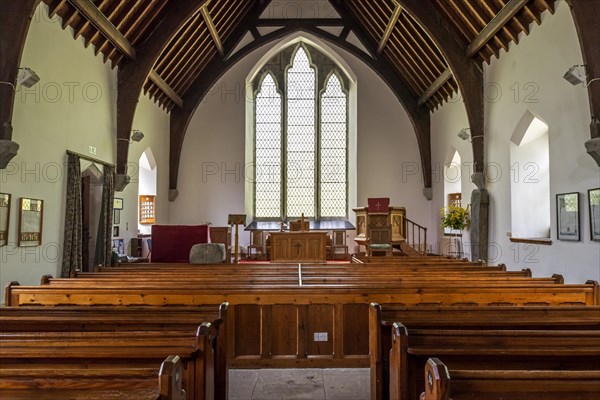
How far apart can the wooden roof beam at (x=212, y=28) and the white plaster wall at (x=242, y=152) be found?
3.37 feet

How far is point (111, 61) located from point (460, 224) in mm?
6909

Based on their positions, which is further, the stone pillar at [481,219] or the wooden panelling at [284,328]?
the stone pillar at [481,219]

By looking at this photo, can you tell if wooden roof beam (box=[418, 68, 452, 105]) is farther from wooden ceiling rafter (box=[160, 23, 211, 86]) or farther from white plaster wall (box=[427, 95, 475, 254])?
wooden ceiling rafter (box=[160, 23, 211, 86])

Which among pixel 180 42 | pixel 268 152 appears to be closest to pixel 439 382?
pixel 180 42

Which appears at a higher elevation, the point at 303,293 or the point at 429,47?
the point at 429,47

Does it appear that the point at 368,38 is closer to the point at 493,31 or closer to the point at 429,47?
the point at 429,47

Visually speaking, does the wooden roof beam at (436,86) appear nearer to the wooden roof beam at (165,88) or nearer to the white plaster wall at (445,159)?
the white plaster wall at (445,159)

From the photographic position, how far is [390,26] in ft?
32.3

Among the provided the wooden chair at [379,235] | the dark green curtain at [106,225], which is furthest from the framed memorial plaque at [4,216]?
the wooden chair at [379,235]

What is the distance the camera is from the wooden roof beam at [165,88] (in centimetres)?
952

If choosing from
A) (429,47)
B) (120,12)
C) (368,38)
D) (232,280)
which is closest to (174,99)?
(120,12)

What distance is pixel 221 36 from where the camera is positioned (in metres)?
11.0

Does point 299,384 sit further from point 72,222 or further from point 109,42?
point 109,42

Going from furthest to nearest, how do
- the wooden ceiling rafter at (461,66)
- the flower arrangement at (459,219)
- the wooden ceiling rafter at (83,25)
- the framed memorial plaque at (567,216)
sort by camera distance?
the flower arrangement at (459,219) < the wooden ceiling rafter at (461,66) < the wooden ceiling rafter at (83,25) < the framed memorial plaque at (567,216)
